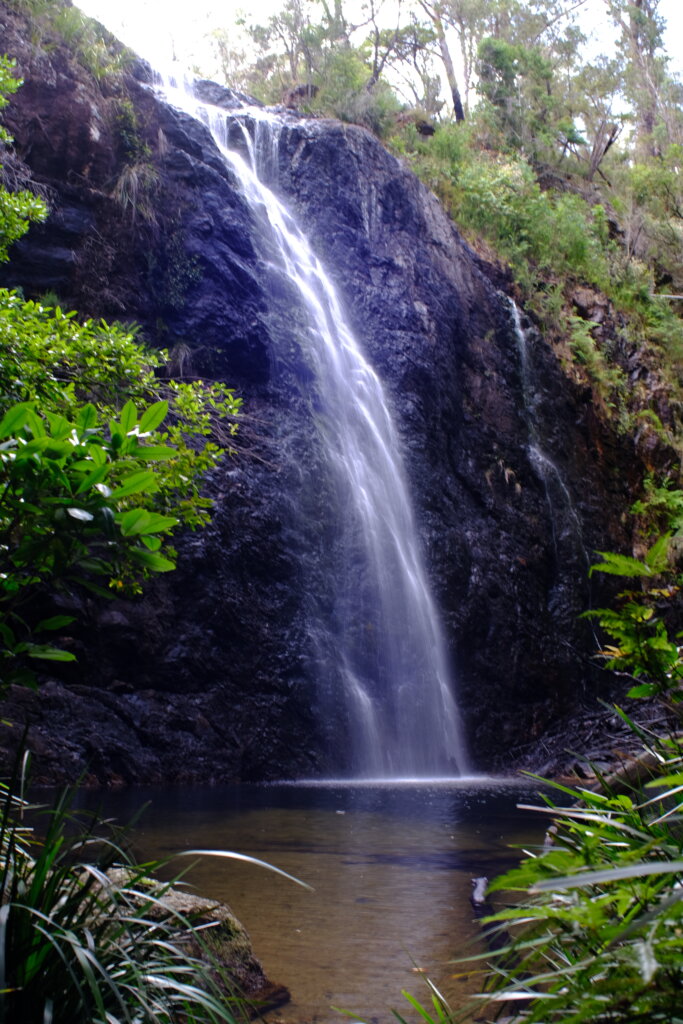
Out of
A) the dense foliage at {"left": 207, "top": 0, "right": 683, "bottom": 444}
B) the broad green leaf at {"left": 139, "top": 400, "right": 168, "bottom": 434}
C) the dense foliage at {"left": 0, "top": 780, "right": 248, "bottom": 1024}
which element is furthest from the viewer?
the dense foliage at {"left": 207, "top": 0, "right": 683, "bottom": 444}

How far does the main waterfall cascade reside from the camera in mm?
11391

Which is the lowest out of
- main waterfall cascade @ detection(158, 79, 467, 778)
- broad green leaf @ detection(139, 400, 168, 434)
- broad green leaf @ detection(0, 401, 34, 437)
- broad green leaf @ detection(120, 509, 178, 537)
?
main waterfall cascade @ detection(158, 79, 467, 778)

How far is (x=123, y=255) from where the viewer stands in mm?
12508

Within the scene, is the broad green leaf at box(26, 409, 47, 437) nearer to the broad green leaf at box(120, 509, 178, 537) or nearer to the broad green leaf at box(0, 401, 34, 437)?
the broad green leaf at box(0, 401, 34, 437)

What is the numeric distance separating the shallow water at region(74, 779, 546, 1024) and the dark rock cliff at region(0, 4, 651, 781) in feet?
4.62

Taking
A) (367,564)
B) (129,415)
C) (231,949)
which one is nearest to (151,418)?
(129,415)

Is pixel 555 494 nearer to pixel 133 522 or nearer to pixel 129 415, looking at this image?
pixel 129 415

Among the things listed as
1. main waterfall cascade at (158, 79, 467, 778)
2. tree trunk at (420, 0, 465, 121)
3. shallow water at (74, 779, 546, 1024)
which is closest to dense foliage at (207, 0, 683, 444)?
tree trunk at (420, 0, 465, 121)

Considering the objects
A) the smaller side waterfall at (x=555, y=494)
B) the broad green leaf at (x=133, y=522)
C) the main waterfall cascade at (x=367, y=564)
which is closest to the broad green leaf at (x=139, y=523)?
the broad green leaf at (x=133, y=522)

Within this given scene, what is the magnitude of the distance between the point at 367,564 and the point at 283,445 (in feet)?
7.46

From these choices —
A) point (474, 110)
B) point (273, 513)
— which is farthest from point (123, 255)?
point (474, 110)

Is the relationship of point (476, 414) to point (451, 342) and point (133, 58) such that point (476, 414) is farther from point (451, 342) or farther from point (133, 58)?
point (133, 58)

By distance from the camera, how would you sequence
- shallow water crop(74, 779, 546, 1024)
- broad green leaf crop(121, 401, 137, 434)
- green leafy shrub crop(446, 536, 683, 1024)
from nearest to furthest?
green leafy shrub crop(446, 536, 683, 1024), broad green leaf crop(121, 401, 137, 434), shallow water crop(74, 779, 546, 1024)

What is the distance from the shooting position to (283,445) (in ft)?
40.8
